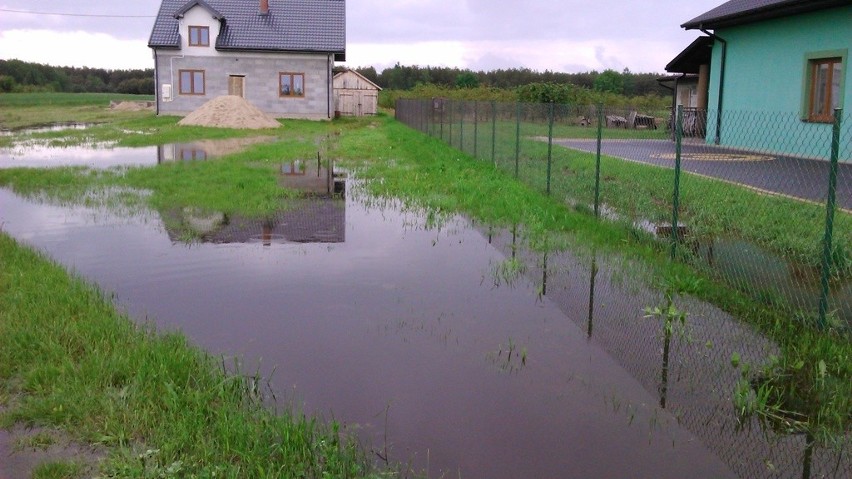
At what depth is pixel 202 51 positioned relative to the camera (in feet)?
144

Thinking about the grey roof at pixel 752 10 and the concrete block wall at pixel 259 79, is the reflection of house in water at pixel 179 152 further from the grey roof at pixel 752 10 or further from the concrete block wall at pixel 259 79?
the concrete block wall at pixel 259 79

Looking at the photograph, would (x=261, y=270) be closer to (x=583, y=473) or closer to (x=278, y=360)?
(x=278, y=360)

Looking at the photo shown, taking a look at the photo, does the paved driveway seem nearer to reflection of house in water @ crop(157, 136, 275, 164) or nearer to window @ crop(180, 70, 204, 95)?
reflection of house in water @ crop(157, 136, 275, 164)

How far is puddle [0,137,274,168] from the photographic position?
19.4m

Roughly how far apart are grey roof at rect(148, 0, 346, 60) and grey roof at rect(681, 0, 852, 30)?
2511cm

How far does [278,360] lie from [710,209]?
6989 millimetres

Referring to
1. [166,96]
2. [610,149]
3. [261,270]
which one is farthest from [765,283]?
[166,96]

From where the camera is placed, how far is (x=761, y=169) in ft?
52.3

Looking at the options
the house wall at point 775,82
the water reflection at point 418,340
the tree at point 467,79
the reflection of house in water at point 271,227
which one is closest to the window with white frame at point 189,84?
the house wall at point 775,82

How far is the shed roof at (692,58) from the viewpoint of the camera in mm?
27475

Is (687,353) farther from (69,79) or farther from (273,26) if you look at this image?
(69,79)

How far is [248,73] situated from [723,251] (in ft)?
126

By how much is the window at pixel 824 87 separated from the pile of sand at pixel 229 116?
2327 centimetres

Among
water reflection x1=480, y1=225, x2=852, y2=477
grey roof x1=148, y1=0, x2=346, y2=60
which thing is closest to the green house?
water reflection x1=480, y1=225, x2=852, y2=477
